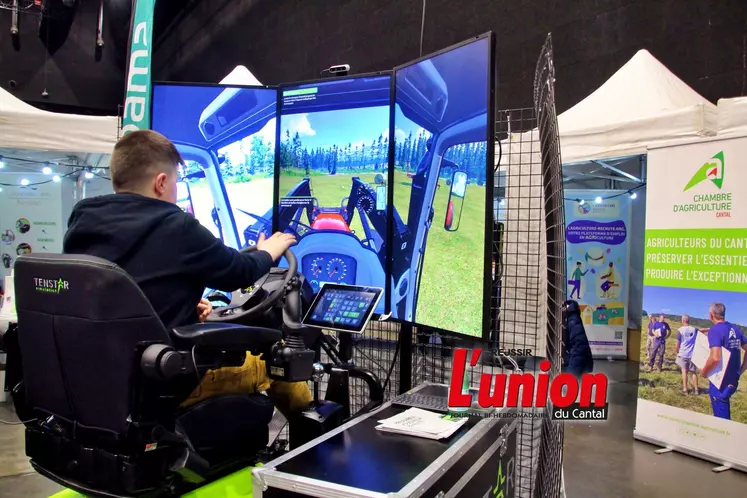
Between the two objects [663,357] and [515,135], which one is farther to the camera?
[663,357]

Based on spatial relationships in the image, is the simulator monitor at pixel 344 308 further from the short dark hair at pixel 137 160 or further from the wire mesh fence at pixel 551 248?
the short dark hair at pixel 137 160

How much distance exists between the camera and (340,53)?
8.11m

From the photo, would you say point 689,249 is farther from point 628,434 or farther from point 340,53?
point 340,53

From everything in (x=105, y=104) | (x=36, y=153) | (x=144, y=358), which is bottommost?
(x=144, y=358)

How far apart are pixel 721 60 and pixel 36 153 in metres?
7.64

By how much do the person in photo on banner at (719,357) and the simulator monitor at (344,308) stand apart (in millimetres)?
2934

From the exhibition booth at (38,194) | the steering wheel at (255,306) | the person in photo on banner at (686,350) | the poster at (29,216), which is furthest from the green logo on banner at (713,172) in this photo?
the poster at (29,216)

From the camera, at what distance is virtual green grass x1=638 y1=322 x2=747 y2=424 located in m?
3.76

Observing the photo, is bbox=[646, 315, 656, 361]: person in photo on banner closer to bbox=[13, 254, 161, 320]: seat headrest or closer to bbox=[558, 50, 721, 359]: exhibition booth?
bbox=[558, 50, 721, 359]: exhibition booth

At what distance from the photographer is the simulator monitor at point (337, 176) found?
8.48 ft

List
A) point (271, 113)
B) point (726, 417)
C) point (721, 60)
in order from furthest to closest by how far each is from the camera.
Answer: point (721, 60), point (726, 417), point (271, 113)

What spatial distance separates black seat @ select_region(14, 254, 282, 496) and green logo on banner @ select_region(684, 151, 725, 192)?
3.61 m

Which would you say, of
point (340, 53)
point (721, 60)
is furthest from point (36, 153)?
point (721, 60)

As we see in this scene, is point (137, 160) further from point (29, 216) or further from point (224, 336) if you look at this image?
point (29, 216)
